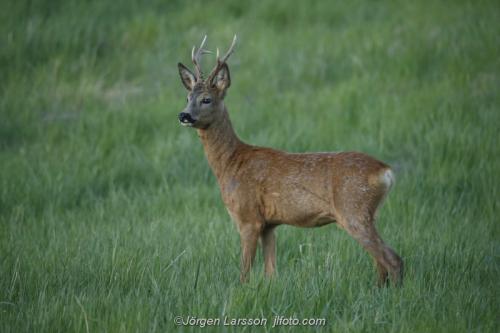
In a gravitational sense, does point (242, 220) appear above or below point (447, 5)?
below

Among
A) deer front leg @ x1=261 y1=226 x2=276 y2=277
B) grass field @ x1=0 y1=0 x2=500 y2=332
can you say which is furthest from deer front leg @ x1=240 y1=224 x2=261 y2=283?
deer front leg @ x1=261 y1=226 x2=276 y2=277

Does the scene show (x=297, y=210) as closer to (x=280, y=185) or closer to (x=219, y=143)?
(x=280, y=185)

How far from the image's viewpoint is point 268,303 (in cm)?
568

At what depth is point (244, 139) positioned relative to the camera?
35.3 ft

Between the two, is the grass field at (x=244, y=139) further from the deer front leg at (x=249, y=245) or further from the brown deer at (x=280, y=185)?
the brown deer at (x=280, y=185)

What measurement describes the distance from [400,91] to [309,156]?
5.32 m

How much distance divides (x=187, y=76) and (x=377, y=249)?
241 cm

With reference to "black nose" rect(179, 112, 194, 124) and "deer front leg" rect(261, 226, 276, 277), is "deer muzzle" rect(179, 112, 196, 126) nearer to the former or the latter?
"black nose" rect(179, 112, 194, 124)

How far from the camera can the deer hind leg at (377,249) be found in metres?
6.16

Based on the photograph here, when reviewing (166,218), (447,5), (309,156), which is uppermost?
(447,5)

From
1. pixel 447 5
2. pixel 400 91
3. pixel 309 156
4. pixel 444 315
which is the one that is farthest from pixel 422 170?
pixel 447 5

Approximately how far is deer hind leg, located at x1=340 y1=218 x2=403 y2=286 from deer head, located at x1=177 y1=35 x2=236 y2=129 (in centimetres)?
159

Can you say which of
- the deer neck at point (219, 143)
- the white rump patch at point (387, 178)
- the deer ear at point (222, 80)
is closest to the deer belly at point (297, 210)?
the white rump patch at point (387, 178)

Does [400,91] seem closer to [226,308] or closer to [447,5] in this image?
[447,5]
